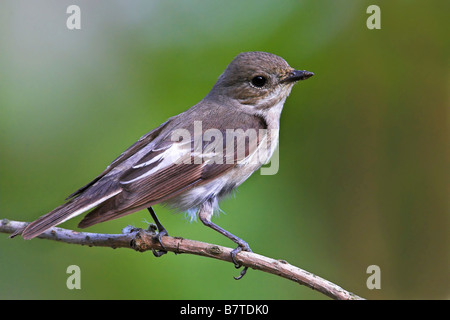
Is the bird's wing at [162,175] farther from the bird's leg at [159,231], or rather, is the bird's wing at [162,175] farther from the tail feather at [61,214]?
the bird's leg at [159,231]

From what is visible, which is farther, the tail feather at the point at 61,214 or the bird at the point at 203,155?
the bird at the point at 203,155

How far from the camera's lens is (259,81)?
3658 mm

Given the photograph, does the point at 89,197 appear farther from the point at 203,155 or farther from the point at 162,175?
the point at 203,155

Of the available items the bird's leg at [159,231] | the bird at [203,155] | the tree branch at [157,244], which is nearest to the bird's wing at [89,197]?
the bird at [203,155]

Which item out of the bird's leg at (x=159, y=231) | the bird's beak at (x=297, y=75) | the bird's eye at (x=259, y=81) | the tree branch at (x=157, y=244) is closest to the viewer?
the tree branch at (x=157, y=244)

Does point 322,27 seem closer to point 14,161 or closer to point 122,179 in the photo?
point 122,179

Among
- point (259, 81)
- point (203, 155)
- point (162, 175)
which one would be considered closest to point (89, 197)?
point (162, 175)

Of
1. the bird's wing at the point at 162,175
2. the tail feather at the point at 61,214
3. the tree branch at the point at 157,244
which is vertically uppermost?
the bird's wing at the point at 162,175

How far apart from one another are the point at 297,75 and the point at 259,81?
284 millimetres

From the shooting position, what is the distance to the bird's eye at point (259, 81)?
364cm

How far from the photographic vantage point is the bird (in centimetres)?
293

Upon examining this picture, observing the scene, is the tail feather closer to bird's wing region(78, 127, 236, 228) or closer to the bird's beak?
bird's wing region(78, 127, 236, 228)

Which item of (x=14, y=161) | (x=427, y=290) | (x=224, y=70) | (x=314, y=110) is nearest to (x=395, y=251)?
(x=427, y=290)

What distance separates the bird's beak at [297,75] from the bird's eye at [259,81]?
0.48 ft
